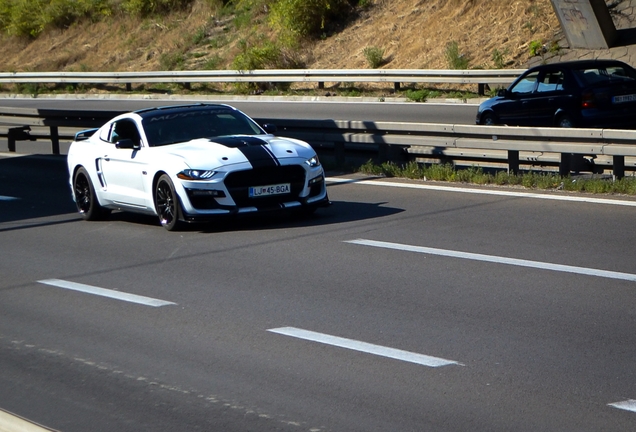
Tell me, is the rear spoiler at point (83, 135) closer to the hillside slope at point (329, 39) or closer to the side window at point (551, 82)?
the side window at point (551, 82)

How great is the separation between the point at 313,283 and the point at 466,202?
418 centimetres

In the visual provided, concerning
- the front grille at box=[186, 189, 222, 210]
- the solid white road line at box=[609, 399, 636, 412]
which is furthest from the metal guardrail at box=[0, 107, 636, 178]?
the solid white road line at box=[609, 399, 636, 412]

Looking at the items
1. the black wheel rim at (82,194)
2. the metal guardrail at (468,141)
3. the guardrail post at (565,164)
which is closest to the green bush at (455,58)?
the metal guardrail at (468,141)

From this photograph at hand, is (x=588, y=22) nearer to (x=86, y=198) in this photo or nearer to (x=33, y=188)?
(x=33, y=188)

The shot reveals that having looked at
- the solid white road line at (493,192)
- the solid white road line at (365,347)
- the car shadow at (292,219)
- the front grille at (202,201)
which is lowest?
the solid white road line at (365,347)

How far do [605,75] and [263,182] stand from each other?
8189mm

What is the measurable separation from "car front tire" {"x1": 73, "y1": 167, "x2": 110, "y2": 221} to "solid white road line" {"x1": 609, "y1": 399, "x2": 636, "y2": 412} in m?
8.75

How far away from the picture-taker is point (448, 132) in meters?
14.1

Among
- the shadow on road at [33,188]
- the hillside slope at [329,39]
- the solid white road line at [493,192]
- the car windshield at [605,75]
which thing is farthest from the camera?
the hillside slope at [329,39]

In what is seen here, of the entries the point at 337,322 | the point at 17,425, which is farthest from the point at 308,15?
the point at 17,425

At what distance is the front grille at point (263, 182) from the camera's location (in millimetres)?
11039

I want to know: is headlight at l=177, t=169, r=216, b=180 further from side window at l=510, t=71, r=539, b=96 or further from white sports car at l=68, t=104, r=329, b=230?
side window at l=510, t=71, r=539, b=96

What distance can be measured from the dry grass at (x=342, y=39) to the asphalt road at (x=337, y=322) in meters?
20.2

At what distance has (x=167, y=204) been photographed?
1152 cm
